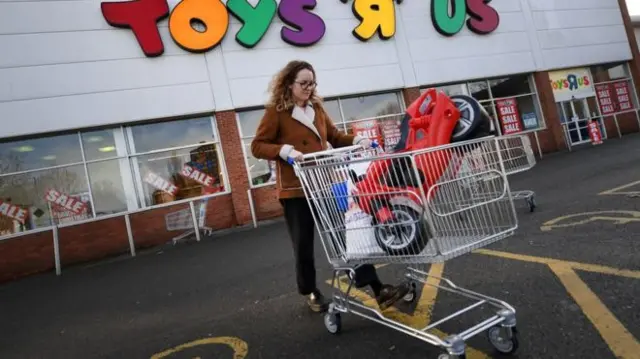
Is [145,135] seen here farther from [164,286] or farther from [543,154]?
[543,154]

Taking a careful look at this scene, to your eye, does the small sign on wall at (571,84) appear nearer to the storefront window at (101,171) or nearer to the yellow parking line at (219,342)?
the storefront window at (101,171)

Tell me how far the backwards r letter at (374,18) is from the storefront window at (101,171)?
5622 mm

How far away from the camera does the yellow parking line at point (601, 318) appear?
6.86 ft

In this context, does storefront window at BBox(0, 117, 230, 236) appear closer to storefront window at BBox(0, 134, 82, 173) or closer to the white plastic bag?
storefront window at BBox(0, 134, 82, 173)

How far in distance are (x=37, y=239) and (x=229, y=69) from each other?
252 inches

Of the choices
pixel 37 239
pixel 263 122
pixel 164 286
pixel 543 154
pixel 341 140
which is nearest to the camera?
pixel 263 122

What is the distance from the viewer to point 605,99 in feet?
Answer: 56.4

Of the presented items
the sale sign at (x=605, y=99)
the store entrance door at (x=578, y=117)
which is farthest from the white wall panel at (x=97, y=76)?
the sale sign at (x=605, y=99)

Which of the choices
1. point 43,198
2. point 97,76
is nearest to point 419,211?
point 97,76

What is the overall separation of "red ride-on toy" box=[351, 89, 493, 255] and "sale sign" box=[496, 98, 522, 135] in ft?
45.8

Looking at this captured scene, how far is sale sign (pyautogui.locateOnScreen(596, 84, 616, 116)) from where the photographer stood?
56.2 feet

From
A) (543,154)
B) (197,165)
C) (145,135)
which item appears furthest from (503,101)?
(145,135)

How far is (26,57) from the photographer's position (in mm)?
9953

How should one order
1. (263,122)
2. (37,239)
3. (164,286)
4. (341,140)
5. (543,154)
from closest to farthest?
(263,122)
(341,140)
(164,286)
(37,239)
(543,154)
